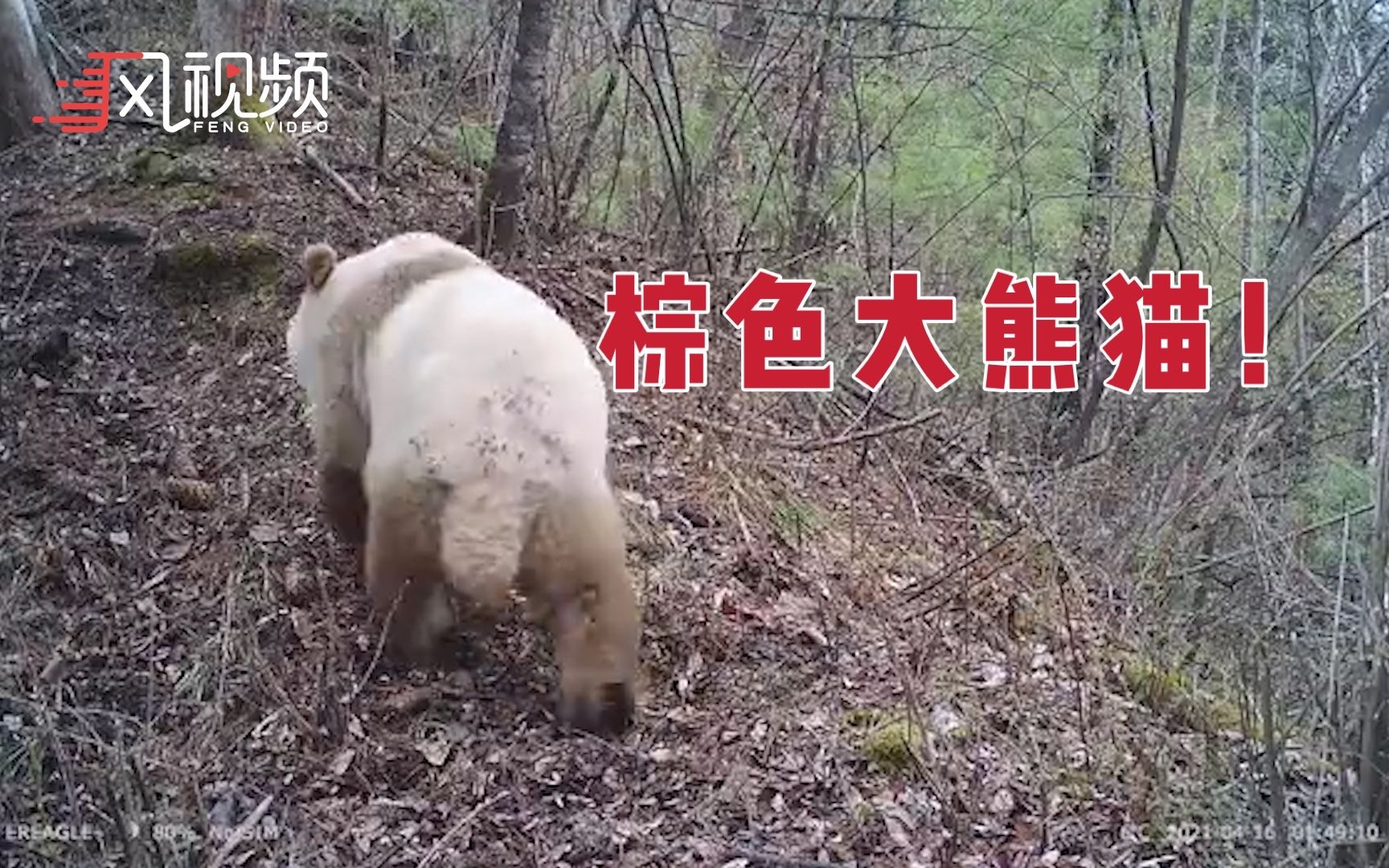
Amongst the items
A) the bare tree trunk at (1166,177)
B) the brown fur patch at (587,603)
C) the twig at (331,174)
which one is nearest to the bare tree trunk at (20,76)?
the twig at (331,174)

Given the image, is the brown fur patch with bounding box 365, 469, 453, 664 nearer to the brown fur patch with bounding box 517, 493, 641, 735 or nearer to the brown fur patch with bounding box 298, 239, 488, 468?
the brown fur patch with bounding box 517, 493, 641, 735

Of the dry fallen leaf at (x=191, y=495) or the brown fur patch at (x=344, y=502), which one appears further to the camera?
the dry fallen leaf at (x=191, y=495)

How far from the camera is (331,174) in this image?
269 inches

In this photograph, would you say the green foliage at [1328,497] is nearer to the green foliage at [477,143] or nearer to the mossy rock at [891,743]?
the mossy rock at [891,743]

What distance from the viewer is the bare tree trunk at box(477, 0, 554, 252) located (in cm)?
564

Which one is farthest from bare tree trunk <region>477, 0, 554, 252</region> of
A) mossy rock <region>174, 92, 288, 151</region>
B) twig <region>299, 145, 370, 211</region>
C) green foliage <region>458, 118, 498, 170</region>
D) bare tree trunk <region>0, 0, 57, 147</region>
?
bare tree trunk <region>0, 0, 57, 147</region>

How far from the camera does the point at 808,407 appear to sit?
21.1 ft

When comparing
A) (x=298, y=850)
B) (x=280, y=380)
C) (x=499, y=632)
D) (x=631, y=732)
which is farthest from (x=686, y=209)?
(x=298, y=850)

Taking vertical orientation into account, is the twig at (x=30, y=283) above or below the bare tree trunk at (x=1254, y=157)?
below

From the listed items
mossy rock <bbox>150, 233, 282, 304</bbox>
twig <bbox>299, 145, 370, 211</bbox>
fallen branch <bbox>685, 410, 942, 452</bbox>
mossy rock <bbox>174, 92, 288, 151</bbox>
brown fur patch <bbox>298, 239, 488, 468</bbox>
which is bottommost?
fallen branch <bbox>685, 410, 942, 452</bbox>

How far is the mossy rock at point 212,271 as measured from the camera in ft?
20.0

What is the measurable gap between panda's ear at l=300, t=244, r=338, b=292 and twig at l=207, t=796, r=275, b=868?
170 centimetres
